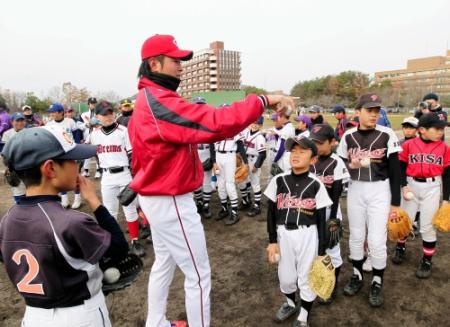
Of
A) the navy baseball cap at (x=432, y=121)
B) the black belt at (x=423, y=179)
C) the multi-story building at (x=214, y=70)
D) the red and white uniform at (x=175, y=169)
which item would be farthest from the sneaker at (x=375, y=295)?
the multi-story building at (x=214, y=70)

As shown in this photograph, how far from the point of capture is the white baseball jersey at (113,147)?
15.9 feet

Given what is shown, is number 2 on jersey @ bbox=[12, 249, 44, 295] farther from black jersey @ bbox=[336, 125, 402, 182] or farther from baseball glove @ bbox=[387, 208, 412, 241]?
baseball glove @ bbox=[387, 208, 412, 241]

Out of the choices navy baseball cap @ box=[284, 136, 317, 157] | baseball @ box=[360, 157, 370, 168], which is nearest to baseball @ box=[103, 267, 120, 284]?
navy baseball cap @ box=[284, 136, 317, 157]

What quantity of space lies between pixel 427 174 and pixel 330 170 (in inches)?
59.8

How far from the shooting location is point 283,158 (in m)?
6.50

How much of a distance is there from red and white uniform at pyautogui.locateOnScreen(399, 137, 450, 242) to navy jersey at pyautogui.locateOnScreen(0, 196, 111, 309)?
4036 mm

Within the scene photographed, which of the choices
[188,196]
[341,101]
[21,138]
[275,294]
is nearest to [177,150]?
[188,196]

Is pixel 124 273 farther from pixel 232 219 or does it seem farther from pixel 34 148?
pixel 232 219

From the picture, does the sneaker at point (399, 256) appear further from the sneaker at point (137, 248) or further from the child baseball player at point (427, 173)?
the sneaker at point (137, 248)

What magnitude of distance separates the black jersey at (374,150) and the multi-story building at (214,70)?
95.6 m

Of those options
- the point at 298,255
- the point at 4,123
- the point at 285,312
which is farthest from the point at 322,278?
the point at 4,123

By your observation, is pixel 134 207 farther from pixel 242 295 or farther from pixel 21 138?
pixel 21 138

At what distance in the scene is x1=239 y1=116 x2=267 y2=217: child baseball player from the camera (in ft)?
22.0

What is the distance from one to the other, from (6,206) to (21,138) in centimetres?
739
